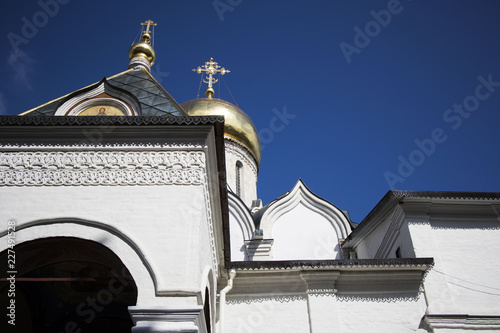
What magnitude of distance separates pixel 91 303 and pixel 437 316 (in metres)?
5.15

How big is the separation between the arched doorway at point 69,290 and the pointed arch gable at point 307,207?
431 centimetres

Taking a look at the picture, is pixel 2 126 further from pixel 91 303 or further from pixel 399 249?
pixel 399 249

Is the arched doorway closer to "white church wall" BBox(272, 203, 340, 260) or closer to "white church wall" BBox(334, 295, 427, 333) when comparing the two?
"white church wall" BBox(334, 295, 427, 333)

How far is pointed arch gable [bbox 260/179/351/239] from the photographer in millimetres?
10656

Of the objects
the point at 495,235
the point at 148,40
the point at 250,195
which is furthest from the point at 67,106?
the point at 250,195

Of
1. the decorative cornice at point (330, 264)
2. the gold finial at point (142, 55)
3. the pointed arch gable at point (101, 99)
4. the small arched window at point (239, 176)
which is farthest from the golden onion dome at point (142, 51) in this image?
the small arched window at point (239, 176)

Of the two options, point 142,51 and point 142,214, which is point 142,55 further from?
point 142,214

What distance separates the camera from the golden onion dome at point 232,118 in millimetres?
14477

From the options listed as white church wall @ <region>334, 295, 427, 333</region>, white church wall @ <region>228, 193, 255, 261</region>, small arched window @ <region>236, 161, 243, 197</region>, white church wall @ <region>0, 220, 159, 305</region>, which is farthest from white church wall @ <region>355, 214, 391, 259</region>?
white church wall @ <region>0, 220, 159, 305</region>

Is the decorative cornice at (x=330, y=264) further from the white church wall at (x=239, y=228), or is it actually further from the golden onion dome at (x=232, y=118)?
the golden onion dome at (x=232, y=118)

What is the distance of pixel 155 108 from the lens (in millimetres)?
5805

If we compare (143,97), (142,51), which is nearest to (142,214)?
(143,97)

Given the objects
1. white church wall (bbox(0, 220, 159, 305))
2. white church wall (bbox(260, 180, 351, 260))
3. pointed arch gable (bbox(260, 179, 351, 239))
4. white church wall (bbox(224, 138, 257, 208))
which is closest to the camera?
white church wall (bbox(0, 220, 159, 305))

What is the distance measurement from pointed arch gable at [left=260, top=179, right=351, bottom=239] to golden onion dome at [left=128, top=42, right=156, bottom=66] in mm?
4329
